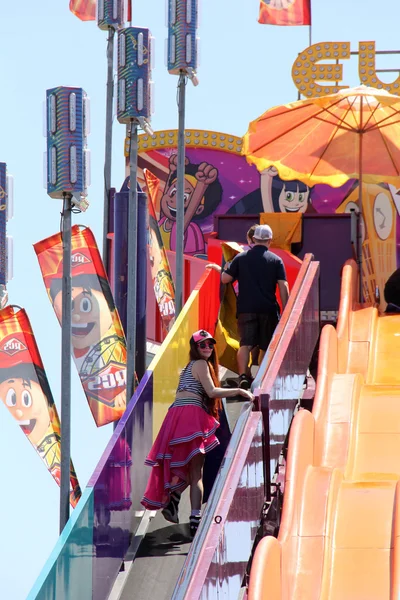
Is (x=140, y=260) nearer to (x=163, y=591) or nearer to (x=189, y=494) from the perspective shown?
(x=189, y=494)

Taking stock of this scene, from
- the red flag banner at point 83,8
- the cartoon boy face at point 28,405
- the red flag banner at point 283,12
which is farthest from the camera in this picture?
the red flag banner at point 283,12

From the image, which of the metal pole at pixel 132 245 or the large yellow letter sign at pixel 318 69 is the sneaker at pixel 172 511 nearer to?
the metal pole at pixel 132 245

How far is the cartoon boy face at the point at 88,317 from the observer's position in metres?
11.7


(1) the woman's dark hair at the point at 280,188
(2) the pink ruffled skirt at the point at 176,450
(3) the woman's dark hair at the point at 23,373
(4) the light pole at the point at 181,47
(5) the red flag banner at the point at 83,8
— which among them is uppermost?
(5) the red flag banner at the point at 83,8

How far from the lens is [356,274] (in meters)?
15.6

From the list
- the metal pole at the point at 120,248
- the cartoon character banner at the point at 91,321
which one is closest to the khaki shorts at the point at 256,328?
the cartoon character banner at the point at 91,321

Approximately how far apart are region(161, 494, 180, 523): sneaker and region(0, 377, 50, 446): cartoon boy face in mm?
1592

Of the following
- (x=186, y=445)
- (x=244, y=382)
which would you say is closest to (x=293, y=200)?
(x=244, y=382)

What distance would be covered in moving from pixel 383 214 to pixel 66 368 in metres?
13.0

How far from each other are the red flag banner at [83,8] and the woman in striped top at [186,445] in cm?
1393

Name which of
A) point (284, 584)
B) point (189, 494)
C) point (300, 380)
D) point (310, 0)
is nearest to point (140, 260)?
point (300, 380)

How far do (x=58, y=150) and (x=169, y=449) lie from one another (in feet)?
8.21

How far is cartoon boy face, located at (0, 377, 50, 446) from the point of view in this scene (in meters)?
11.0

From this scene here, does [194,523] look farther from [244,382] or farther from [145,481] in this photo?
[244,382]
